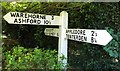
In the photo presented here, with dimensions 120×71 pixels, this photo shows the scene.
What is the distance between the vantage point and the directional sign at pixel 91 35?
2.39 m

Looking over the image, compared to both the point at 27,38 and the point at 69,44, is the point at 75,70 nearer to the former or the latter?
the point at 69,44

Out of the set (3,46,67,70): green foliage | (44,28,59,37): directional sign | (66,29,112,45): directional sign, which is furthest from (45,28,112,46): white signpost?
(3,46,67,70): green foliage

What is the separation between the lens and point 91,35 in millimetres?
2600

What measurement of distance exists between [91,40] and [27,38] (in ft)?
4.79

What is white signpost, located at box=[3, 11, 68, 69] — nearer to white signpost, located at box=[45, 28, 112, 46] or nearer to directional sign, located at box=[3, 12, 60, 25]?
directional sign, located at box=[3, 12, 60, 25]

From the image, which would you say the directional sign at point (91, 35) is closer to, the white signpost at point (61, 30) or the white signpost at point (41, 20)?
the white signpost at point (61, 30)

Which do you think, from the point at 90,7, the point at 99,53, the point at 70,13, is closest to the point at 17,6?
the point at 70,13

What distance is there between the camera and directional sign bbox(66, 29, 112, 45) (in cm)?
239

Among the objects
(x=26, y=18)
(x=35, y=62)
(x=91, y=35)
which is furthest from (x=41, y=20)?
(x=91, y=35)

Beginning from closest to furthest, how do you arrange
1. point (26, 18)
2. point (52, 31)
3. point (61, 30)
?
point (26, 18), point (61, 30), point (52, 31)

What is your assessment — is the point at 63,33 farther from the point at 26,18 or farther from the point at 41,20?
the point at 26,18

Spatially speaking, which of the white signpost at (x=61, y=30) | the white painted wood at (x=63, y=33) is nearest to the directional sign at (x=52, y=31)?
the white signpost at (x=61, y=30)

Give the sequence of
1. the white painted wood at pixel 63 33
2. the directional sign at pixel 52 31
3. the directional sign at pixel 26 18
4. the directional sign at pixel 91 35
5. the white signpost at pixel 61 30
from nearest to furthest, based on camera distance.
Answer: the directional sign at pixel 91 35 → the white signpost at pixel 61 30 → the directional sign at pixel 26 18 → the white painted wood at pixel 63 33 → the directional sign at pixel 52 31

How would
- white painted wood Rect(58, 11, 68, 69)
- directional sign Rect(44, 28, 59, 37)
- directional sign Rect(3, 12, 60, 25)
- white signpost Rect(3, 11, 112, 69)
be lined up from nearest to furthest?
white signpost Rect(3, 11, 112, 69), directional sign Rect(3, 12, 60, 25), white painted wood Rect(58, 11, 68, 69), directional sign Rect(44, 28, 59, 37)
